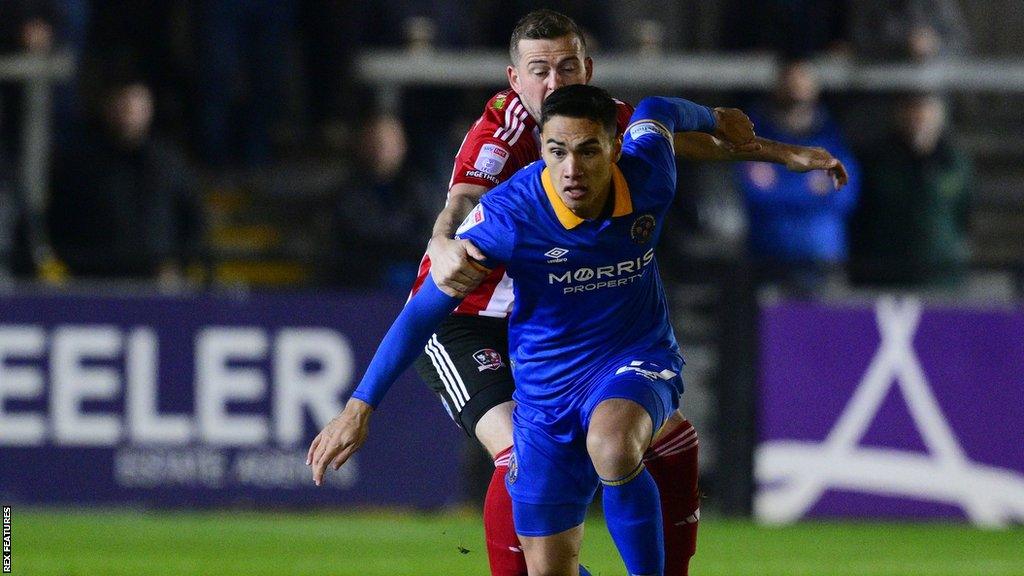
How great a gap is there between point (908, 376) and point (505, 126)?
15.4 feet

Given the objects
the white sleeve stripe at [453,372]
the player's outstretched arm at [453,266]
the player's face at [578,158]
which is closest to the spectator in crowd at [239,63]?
the white sleeve stripe at [453,372]

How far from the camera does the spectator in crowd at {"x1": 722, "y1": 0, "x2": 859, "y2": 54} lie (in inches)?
444

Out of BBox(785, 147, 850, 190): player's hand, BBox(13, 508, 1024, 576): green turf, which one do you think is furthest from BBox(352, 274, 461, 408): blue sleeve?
BBox(13, 508, 1024, 576): green turf

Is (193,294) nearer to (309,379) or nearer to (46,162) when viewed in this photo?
(309,379)

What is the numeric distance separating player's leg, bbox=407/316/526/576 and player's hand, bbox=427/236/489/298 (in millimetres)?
753

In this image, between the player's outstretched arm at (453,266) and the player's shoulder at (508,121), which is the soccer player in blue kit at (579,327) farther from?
the player's shoulder at (508,121)

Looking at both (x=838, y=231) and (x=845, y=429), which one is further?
(x=838, y=231)

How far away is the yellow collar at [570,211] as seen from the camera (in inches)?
198

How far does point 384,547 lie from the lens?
8.59 metres

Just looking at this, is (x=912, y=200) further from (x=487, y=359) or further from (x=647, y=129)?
(x=647, y=129)

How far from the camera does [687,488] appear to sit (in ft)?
18.2

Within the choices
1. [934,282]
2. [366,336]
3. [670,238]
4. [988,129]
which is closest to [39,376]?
[366,336]

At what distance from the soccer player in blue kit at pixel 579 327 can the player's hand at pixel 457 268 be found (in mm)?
35

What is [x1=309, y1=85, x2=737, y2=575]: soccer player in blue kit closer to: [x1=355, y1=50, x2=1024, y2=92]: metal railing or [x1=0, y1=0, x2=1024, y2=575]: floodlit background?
[x1=0, y1=0, x2=1024, y2=575]: floodlit background
